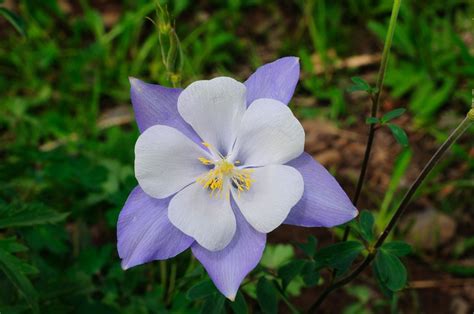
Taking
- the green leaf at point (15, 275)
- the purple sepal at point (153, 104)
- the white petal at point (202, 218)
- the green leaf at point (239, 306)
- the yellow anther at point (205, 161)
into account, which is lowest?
the green leaf at point (239, 306)

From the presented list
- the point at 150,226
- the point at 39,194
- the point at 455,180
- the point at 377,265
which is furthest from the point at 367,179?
the point at 150,226

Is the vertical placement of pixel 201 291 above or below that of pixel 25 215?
below

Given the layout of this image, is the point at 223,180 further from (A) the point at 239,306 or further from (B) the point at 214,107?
(A) the point at 239,306

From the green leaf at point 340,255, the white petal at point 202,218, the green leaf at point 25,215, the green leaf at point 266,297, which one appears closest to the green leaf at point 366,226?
the green leaf at point 340,255

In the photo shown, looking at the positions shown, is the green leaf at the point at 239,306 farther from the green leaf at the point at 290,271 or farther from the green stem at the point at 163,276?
the green stem at the point at 163,276

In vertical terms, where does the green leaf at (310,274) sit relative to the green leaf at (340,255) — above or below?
below

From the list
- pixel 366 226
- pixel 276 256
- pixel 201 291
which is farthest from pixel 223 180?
pixel 276 256
